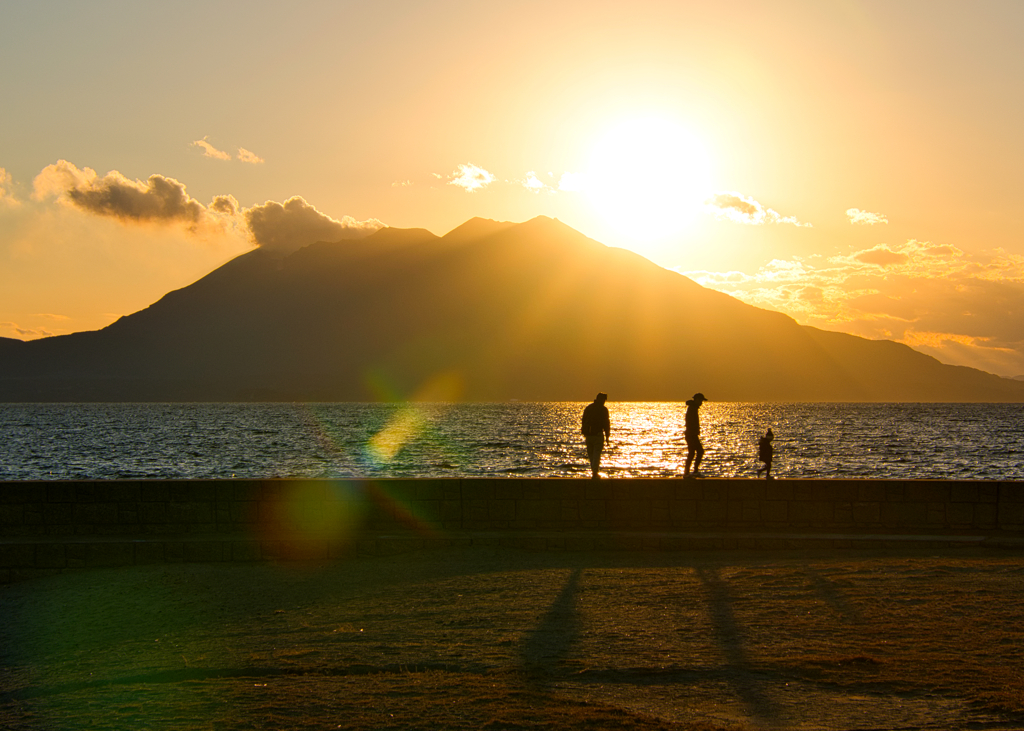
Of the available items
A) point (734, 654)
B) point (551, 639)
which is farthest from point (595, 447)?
point (734, 654)

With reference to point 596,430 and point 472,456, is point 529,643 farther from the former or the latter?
point 472,456

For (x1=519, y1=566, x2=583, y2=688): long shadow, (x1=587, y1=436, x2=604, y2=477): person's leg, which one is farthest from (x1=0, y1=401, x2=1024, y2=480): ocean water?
(x1=519, y1=566, x2=583, y2=688): long shadow

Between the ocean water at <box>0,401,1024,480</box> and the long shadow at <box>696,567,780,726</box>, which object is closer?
the long shadow at <box>696,567,780,726</box>

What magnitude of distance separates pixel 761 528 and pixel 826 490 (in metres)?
1.07

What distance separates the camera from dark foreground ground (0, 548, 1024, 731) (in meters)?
5.71

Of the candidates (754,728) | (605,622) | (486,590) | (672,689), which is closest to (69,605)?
(486,590)

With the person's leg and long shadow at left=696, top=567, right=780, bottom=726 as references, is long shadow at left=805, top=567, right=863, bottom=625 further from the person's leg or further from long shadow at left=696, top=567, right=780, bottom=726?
the person's leg

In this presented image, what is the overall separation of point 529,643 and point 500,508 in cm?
511

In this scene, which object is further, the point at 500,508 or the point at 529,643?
the point at 500,508

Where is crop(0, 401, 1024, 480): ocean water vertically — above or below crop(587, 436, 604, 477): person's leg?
below

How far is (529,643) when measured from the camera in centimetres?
729

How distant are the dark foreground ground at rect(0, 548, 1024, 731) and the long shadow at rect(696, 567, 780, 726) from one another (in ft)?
0.07

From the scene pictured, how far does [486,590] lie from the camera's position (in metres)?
9.25

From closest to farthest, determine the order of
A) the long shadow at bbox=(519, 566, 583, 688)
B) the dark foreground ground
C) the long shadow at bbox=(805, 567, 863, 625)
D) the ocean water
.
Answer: the dark foreground ground
the long shadow at bbox=(519, 566, 583, 688)
the long shadow at bbox=(805, 567, 863, 625)
the ocean water
